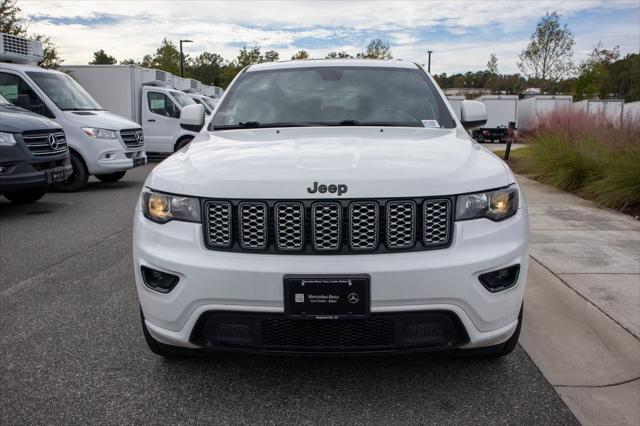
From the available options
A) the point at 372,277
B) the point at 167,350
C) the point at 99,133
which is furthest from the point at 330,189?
the point at 99,133

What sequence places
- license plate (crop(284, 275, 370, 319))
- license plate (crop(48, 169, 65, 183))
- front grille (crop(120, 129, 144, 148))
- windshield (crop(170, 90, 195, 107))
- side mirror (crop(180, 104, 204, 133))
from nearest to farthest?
1. license plate (crop(284, 275, 370, 319))
2. side mirror (crop(180, 104, 204, 133))
3. license plate (crop(48, 169, 65, 183))
4. front grille (crop(120, 129, 144, 148))
5. windshield (crop(170, 90, 195, 107))

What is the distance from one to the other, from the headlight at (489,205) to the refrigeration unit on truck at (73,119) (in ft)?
30.5

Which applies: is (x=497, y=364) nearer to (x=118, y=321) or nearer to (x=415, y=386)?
(x=415, y=386)

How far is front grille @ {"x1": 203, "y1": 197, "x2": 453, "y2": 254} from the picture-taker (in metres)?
2.63

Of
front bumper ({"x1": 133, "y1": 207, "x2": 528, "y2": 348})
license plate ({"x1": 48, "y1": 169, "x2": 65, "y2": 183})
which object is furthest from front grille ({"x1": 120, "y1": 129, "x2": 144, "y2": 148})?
front bumper ({"x1": 133, "y1": 207, "x2": 528, "y2": 348})

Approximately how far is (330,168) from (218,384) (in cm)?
125

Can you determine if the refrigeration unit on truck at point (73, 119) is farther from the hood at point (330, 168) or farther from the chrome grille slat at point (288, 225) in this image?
the chrome grille slat at point (288, 225)

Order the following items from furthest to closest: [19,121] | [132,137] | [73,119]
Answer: [132,137] < [73,119] < [19,121]

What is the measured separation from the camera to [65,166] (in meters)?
8.92

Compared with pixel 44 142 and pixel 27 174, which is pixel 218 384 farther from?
pixel 44 142

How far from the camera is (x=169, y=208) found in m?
2.80

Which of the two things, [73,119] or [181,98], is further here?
[181,98]

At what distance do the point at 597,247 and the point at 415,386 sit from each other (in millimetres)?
3655

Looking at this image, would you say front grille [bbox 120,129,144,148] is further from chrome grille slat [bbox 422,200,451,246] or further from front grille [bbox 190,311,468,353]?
chrome grille slat [bbox 422,200,451,246]
